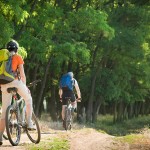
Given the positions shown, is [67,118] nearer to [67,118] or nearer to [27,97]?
[67,118]

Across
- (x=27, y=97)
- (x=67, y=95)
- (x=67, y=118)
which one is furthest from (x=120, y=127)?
(x=27, y=97)

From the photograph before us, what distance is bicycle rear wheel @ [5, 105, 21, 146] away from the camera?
8.97 meters

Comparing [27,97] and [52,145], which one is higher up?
[27,97]

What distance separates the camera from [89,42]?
105 ft

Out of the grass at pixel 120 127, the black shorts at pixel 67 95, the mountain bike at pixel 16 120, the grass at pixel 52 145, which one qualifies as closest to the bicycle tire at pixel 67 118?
the black shorts at pixel 67 95

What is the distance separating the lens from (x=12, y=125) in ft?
30.2

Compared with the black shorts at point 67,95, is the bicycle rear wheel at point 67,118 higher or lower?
lower

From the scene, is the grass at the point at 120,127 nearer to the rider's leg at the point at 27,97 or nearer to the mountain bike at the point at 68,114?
the mountain bike at the point at 68,114

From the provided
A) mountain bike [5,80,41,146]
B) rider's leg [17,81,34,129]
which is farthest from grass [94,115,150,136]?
rider's leg [17,81,34,129]

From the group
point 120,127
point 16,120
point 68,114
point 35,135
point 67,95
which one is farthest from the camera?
point 120,127

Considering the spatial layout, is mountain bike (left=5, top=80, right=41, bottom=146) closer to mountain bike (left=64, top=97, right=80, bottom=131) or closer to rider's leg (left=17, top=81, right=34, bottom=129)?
rider's leg (left=17, top=81, right=34, bottom=129)

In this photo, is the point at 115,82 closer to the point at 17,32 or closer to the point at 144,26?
the point at 144,26

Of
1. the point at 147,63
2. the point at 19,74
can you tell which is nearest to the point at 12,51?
the point at 19,74

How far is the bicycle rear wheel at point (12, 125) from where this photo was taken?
897 centimetres
